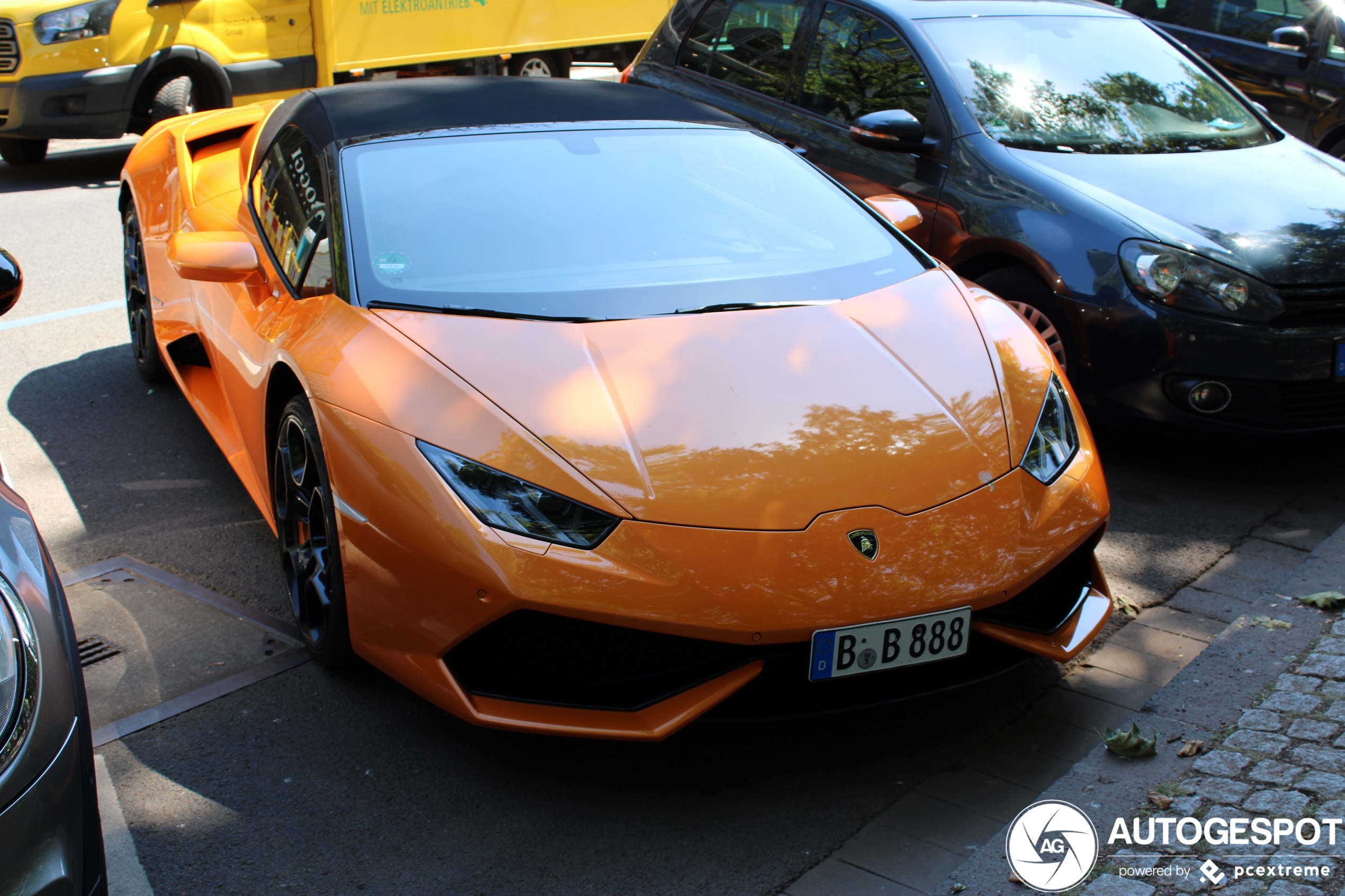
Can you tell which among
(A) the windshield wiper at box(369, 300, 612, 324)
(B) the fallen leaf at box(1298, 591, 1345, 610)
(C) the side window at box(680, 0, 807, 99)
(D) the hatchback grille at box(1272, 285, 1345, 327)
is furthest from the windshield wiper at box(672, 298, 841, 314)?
(C) the side window at box(680, 0, 807, 99)

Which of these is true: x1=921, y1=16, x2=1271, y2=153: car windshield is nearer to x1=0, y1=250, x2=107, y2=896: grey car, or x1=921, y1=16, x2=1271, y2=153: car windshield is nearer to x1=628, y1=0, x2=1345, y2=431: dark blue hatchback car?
x1=628, y1=0, x2=1345, y2=431: dark blue hatchback car

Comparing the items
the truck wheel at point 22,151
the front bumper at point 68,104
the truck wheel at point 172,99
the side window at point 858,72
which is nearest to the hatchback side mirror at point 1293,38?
the side window at point 858,72

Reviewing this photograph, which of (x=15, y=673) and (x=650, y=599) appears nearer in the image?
(x=15, y=673)

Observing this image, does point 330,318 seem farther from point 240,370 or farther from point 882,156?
point 882,156

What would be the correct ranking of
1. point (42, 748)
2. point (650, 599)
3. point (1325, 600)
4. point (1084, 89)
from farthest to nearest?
point (1084, 89), point (1325, 600), point (650, 599), point (42, 748)

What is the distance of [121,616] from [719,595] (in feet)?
6.13

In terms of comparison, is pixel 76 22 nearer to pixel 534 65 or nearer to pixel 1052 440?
pixel 534 65

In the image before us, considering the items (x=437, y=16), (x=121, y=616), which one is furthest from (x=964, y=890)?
(x=437, y=16)

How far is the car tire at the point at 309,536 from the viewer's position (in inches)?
112

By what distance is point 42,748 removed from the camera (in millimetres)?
1682

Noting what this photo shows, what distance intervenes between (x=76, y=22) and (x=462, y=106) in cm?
666

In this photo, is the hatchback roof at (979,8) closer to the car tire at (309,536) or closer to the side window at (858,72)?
the side window at (858,72)

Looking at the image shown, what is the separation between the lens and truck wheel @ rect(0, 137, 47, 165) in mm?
10031

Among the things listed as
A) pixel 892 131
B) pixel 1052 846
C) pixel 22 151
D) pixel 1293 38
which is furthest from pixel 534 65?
pixel 1052 846
